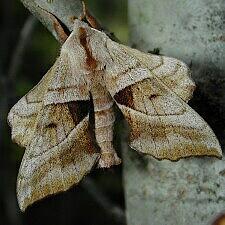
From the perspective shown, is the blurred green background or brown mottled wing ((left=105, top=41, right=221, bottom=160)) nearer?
brown mottled wing ((left=105, top=41, right=221, bottom=160))

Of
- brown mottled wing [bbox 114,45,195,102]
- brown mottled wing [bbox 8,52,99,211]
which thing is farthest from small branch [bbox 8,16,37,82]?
brown mottled wing [bbox 114,45,195,102]

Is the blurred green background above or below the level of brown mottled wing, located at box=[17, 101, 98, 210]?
below

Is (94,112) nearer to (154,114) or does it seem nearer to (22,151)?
(154,114)

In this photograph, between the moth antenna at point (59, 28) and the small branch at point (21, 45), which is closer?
the moth antenna at point (59, 28)

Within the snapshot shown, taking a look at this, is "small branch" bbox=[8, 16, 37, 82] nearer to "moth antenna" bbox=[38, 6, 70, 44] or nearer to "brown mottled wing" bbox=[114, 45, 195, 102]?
"moth antenna" bbox=[38, 6, 70, 44]

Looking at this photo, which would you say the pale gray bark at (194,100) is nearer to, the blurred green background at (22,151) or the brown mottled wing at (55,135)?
the brown mottled wing at (55,135)

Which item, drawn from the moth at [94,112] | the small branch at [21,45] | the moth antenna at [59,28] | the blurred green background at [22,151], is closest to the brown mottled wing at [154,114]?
the moth at [94,112]

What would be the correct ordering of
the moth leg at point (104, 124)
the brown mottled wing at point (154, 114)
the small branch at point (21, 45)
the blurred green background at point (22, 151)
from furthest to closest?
the blurred green background at point (22, 151) < the small branch at point (21, 45) < the moth leg at point (104, 124) < the brown mottled wing at point (154, 114)

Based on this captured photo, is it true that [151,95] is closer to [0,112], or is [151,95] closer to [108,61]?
[108,61]
